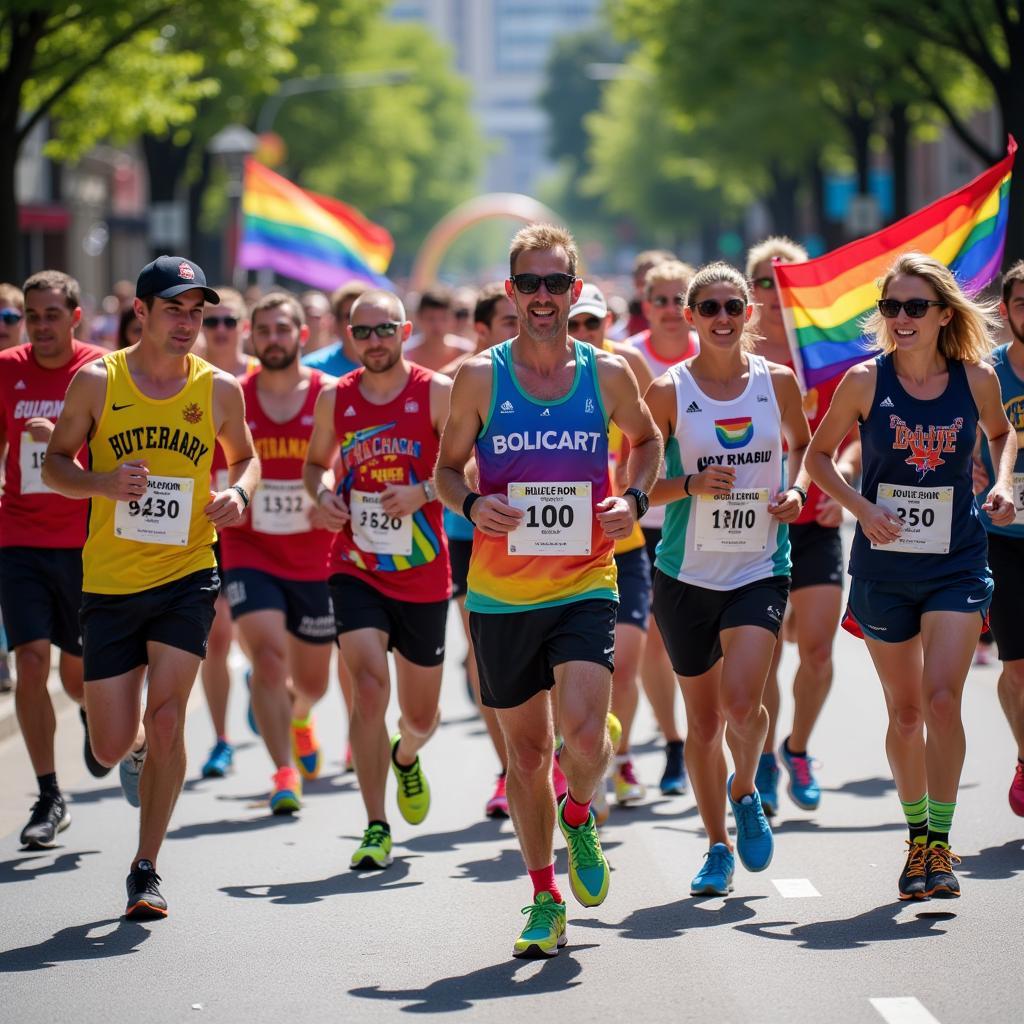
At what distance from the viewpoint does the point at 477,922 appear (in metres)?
6.98

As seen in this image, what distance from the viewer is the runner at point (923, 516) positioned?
700 centimetres

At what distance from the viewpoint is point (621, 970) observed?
623 cm

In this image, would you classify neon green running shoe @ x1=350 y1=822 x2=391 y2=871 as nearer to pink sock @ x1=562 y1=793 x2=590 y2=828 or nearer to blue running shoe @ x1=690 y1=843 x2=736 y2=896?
blue running shoe @ x1=690 y1=843 x2=736 y2=896

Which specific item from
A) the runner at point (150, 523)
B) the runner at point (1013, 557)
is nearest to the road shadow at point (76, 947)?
the runner at point (150, 523)

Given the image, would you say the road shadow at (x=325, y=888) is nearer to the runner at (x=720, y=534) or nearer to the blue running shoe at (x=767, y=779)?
the runner at (x=720, y=534)

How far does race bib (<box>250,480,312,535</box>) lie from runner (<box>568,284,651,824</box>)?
1.43 metres

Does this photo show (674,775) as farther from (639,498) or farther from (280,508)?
(639,498)

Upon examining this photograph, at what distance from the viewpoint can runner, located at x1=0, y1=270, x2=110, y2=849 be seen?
8.62 metres

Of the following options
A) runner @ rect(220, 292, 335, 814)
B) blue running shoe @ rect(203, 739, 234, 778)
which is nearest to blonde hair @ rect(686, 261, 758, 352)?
runner @ rect(220, 292, 335, 814)

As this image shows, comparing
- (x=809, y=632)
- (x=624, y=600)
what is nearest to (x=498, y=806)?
(x=624, y=600)

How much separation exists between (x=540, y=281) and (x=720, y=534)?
4.31ft

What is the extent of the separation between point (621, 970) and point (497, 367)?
190cm

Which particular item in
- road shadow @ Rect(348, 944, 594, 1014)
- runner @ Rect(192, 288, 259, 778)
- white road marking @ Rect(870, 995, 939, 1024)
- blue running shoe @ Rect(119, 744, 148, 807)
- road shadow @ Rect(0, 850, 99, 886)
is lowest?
road shadow @ Rect(348, 944, 594, 1014)

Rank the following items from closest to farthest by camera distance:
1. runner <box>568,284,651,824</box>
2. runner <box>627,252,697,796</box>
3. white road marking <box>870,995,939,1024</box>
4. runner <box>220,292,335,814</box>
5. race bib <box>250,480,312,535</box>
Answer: white road marking <box>870,995,939,1024</box>, runner <box>568,284,651,824</box>, runner <box>220,292,335,814</box>, race bib <box>250,480,312,535</box>, runner <box>627,252,697,796</box>
